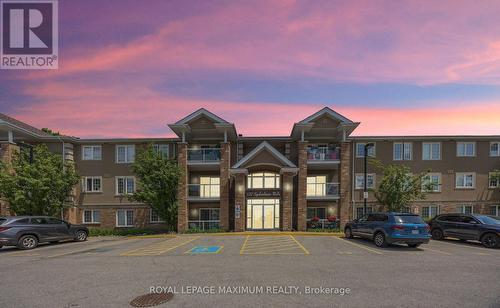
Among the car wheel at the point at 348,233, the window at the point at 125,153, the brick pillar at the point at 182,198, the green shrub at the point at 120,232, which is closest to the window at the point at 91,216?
the green shrub at the point at 120,232

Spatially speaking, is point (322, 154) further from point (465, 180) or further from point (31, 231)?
point (31, 231)

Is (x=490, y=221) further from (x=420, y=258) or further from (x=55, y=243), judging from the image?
(x=55, y=243)

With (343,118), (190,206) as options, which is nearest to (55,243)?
(190,206)

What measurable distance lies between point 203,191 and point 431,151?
2045 cm

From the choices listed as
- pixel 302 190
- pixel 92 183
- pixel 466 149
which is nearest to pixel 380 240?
pixel 302 190

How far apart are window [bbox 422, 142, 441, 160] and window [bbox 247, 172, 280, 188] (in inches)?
527

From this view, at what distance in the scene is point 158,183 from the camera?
20.5 m

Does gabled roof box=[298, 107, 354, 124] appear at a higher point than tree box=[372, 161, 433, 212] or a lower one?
higher

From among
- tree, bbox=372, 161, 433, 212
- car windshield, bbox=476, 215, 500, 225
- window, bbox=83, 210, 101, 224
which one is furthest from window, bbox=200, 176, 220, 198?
car windshield, bbox=476, 215, 500, 225

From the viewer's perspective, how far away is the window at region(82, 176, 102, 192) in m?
24.0

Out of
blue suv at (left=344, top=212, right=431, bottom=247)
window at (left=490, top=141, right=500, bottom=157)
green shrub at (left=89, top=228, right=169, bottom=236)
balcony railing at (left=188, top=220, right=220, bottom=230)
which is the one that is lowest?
green shrub at (left=89, top=228, right=169, bottom=236)

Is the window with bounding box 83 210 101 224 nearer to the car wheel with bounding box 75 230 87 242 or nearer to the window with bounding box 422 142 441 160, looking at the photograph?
the car wheel with bounding box 75 230 87 242

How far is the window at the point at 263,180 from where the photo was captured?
74.2ft

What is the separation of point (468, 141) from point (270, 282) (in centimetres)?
2532
